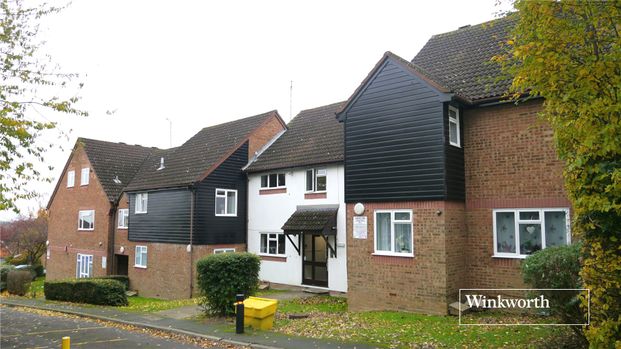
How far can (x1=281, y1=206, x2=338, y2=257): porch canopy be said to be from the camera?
18250mm

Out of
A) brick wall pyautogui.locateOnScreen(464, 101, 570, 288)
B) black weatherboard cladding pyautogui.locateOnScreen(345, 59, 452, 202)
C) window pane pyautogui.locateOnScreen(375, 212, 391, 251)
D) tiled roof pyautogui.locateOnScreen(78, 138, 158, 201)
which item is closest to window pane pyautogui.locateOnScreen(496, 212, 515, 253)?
brick wall pyautogui.locateOnScreen(464, 101, 570, 288)

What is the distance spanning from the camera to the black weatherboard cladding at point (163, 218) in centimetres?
2253

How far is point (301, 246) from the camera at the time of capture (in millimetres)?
20422

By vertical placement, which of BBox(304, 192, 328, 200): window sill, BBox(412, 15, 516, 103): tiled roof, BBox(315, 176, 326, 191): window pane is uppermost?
BBox(412, 15, 516, 103): tiled roof

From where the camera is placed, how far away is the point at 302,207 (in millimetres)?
20453

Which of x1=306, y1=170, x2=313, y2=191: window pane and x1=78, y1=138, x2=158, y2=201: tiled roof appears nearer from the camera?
x1=306, y1=170, x2=313, y2=191: window pane

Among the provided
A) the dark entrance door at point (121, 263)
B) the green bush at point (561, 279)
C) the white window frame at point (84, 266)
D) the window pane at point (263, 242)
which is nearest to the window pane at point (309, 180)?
the window pane at point (263, 242)

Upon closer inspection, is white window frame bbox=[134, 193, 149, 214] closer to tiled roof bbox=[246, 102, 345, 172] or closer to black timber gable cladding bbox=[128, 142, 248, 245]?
black timber gable cladding bbox=[128, 142, 248, 245]

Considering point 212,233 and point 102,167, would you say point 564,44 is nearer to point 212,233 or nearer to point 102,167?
point 212,233

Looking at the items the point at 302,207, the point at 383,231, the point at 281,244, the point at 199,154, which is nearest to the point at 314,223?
the point at 302,207

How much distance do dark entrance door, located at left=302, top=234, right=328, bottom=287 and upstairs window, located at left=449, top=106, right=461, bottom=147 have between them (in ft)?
27.1

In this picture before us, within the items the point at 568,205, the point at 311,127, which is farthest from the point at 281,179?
the point at 568,205

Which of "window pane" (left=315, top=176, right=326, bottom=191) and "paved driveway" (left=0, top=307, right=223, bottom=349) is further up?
"window pane" (left=315, top=176, right=326, bottom=191)

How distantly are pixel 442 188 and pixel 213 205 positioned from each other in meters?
13.5
